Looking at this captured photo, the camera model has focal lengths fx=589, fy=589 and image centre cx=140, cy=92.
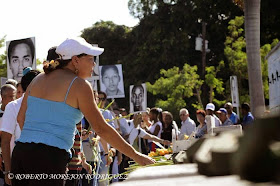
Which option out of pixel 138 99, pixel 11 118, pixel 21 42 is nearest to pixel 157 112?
pixel 21 42

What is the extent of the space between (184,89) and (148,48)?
888cm

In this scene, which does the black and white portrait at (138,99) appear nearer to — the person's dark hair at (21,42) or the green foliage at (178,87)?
the person's dark hair at (21,42)

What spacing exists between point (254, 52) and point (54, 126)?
7.97m

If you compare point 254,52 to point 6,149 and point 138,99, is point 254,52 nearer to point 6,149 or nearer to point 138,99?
point 6,149

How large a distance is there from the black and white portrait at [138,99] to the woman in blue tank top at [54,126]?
1596 centimetres

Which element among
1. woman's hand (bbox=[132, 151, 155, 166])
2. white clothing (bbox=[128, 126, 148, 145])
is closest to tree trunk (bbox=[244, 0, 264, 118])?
white clothing (bbox=[128, 126, 148, 145])

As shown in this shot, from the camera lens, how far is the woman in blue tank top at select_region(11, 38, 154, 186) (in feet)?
12.5

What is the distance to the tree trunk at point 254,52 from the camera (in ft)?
36.9

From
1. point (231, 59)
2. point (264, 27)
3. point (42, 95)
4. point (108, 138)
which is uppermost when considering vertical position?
point (264, 27)

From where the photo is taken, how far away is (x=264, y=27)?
→ 35281 mm

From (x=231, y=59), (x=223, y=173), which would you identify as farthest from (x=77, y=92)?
(x=231, y=59)

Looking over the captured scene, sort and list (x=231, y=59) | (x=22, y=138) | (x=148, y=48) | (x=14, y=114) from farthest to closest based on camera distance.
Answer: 1. (x=148, y=48)
2. (x=231, y=59)
3. (x=14, y=114)
4. (x=22, y=138)

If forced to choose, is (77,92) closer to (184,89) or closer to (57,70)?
(57,70)

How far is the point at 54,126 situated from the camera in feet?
12.7
